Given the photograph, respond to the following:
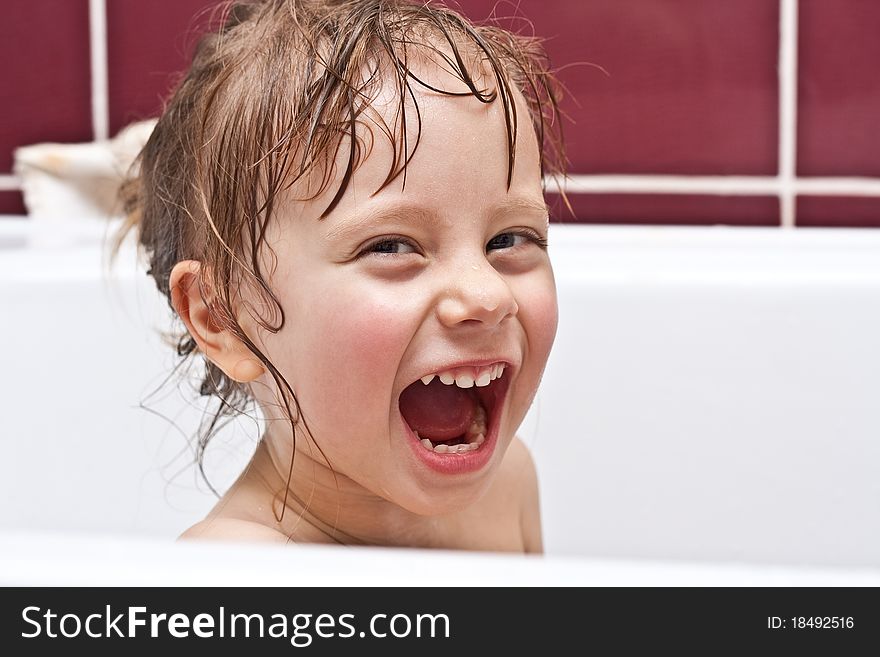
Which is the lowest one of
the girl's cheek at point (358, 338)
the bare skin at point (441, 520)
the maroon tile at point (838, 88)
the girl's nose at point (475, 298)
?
the bare skin at point (441, 520)

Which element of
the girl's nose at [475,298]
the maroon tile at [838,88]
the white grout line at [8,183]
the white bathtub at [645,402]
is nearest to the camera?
the girl's nose at [475,298]

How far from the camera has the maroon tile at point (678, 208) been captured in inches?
52.0

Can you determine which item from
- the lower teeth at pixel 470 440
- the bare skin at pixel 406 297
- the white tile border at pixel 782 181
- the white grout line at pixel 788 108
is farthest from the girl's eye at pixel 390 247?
the white grout line at pixel 788 108

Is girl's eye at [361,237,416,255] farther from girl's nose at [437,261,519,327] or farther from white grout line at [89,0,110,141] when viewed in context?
white grout line at [89,0,110,141]

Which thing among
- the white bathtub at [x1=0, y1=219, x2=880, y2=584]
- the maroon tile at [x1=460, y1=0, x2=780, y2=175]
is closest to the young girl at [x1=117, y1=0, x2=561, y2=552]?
the white bathtub at [x1=0, y1=219, x2=880, y2=584]

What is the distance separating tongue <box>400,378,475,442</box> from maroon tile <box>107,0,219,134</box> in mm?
751

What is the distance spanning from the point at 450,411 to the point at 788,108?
767 millimetres

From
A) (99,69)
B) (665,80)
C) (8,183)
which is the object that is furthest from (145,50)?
(665,80)

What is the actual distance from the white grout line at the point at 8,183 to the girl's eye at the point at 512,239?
0.89m

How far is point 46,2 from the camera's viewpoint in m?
1.35

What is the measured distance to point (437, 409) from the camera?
716 millimetres

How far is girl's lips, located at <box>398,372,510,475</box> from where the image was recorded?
0.68m

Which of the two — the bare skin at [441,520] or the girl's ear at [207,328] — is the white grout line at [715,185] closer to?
the bare skin at [441,520]
